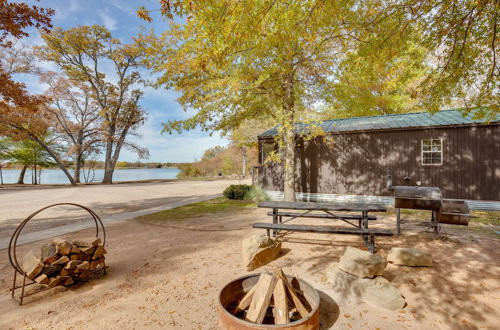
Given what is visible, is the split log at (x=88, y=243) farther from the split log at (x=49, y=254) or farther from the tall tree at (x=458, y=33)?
the tall tree at (x=458, y=33)

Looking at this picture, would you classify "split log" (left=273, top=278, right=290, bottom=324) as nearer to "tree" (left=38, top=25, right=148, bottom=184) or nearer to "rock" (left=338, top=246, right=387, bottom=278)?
"rock" (left=338, top=246, right=387, bottom=278)

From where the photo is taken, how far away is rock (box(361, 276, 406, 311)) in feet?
10.2

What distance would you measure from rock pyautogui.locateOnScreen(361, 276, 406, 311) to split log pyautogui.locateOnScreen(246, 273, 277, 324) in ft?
5.07

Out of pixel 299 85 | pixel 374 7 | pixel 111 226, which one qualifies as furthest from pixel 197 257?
pixel 299 85

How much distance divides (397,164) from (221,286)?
10282 mm

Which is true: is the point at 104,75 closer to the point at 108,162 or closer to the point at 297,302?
the point at 108,162

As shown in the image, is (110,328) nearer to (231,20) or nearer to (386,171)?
(231,20)

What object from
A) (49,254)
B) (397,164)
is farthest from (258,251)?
(397,164)

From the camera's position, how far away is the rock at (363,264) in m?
3.54

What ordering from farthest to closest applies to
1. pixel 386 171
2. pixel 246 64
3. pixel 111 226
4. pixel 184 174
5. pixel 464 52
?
pixel 184 174 → pixel 386 171 → pixel 246 64 → pixel 111 226 → pixel 464 52

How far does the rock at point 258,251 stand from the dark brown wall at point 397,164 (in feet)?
26.6

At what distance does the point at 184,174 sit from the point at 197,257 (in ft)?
105

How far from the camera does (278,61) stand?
8.55m

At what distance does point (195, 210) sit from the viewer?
10109mm
